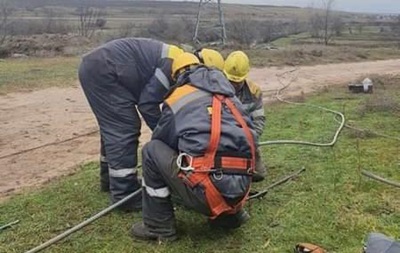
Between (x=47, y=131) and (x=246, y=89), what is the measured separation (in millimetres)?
4437

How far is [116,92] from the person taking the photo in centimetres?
430

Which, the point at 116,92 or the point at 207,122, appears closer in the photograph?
the point at 207,122

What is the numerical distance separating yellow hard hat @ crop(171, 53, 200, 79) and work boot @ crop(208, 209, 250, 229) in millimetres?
1011

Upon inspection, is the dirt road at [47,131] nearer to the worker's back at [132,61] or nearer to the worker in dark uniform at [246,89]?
the worker's back at [132,61]

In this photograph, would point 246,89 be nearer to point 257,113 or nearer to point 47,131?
point 257,113

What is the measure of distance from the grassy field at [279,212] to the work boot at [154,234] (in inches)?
2.0

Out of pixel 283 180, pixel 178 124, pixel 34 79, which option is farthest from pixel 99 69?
pixel 34 79

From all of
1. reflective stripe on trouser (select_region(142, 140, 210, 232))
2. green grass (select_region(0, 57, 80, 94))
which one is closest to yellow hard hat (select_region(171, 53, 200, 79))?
reflective stripe on trouser (select_region(142, 140, 210, 232))

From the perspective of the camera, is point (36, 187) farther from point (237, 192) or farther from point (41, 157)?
point (237, 192)

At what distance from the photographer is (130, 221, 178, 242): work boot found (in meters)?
3.79

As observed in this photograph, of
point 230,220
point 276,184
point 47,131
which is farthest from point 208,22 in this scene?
point 230,220

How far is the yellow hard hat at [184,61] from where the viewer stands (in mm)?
3871

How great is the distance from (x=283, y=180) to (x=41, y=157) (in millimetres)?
3069

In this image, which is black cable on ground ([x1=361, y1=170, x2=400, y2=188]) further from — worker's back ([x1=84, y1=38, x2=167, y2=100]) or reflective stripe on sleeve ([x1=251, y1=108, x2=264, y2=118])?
worker's back ([x1=84, y1=38, x2=167, y2=100])
